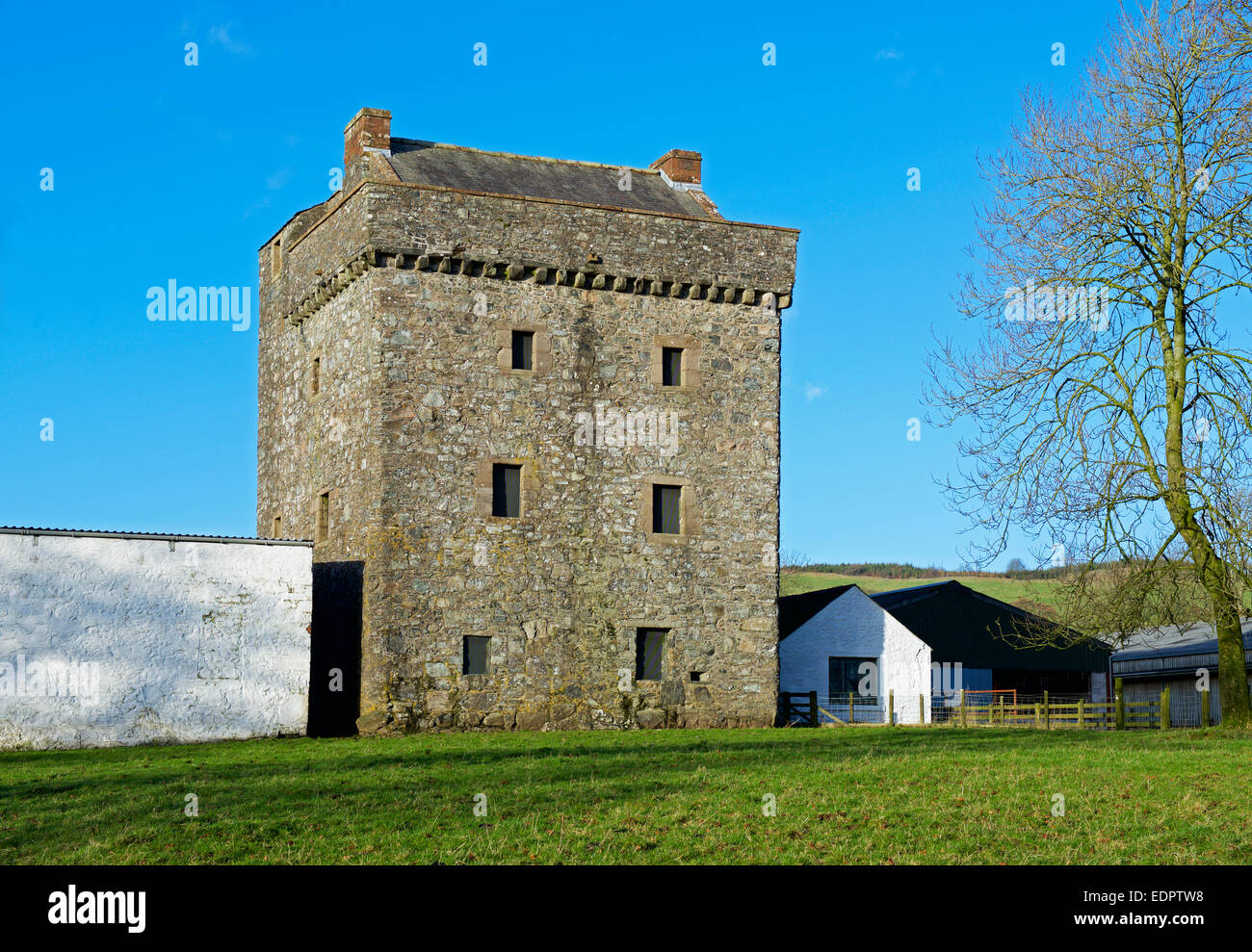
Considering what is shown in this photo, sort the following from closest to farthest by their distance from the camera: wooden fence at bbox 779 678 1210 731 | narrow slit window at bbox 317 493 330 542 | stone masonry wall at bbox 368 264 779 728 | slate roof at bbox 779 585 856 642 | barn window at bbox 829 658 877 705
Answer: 1. stone masonry wall at bbox 368 264 779 728
2. narrow slit window at bbox 317 493 330 542
3. wooden fence at bbox 779 678 1210 731
4. barn window at bbox 829 658 877 705
5. slate roof at bbox 779 585 856 642

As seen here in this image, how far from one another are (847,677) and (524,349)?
13.3 metres

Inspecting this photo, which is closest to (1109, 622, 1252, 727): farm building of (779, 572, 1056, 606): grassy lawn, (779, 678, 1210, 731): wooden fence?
(779, 678, 1210, 731): wooden fence

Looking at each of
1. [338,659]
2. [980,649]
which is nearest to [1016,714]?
[980,649]

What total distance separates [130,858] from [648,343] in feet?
61.3

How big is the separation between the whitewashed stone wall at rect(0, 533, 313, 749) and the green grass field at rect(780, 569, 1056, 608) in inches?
2314

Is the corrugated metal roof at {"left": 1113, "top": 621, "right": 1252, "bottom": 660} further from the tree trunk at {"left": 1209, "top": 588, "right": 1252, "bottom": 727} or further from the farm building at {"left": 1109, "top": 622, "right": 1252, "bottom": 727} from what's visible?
the tree trunk at {"left": 1209, "top": 588, "right": 1252, "bottom": 727}

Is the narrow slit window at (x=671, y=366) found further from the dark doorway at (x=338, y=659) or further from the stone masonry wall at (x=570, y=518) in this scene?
the dark doorway at (x=338, y=659)

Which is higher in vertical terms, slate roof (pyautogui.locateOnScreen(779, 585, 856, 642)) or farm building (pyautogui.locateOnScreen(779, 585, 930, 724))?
slate roof (pyautogui.locateOnScreen(779, 585, 856, 642))

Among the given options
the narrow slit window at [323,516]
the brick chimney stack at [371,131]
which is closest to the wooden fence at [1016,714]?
the narrow slit window at [323,516]

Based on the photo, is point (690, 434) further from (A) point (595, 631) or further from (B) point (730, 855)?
(B) point (730, 855)

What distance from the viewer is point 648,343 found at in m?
28.7

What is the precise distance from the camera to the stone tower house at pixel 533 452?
87.0ft

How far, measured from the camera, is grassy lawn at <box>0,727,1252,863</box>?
11.8 meters
